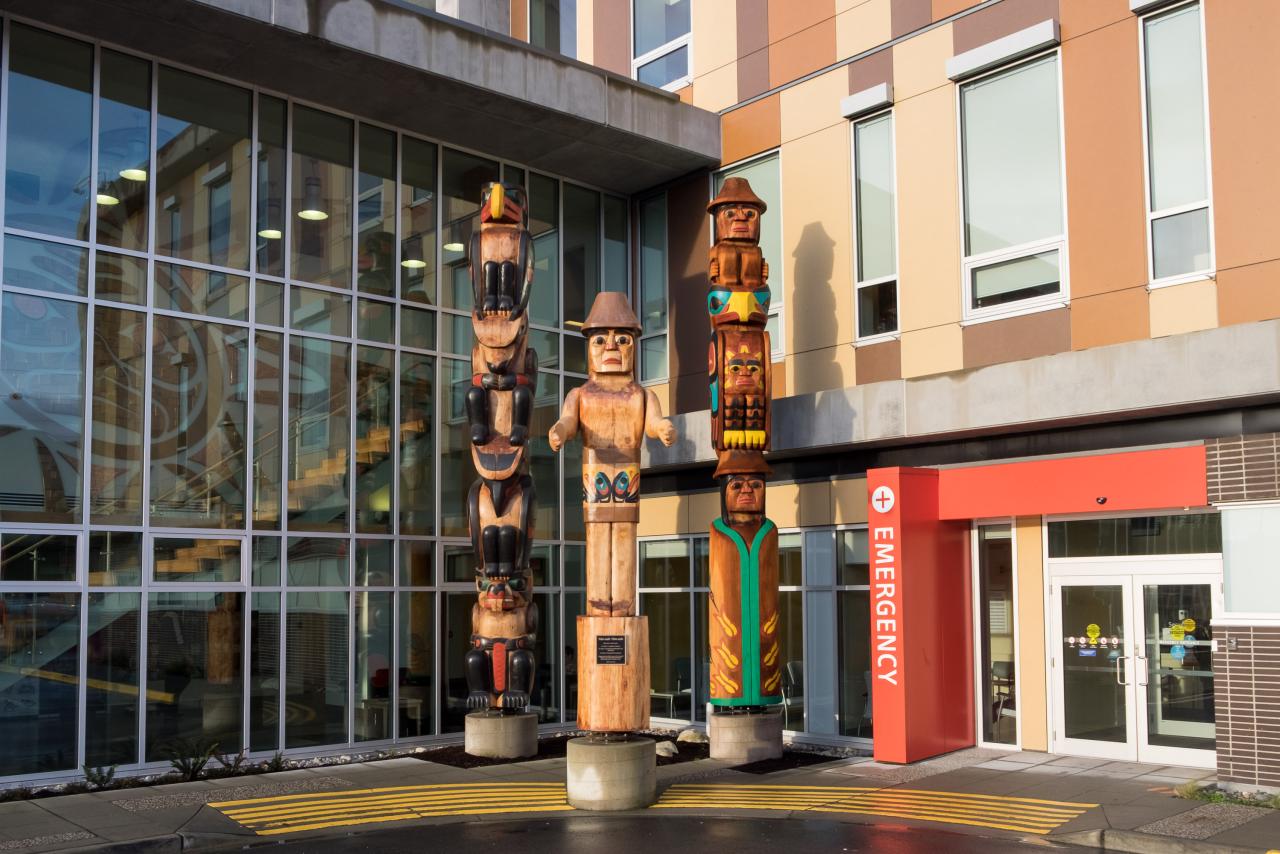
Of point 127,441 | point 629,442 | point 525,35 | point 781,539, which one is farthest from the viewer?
point 525,35

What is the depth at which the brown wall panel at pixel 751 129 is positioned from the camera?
62.3 ft

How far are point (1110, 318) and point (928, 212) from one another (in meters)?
3.15

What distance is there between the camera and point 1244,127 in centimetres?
1350

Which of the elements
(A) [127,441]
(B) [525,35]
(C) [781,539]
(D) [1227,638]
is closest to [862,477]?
(C) [781,539]

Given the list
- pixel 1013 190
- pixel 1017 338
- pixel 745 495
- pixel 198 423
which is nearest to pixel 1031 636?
pixel 1017 338

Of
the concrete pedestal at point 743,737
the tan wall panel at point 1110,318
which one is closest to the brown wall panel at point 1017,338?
the tan wall panel at point 1110,318

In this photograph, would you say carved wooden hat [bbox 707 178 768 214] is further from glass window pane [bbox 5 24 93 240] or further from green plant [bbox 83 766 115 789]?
green plant [bbox 83 766 115 789]

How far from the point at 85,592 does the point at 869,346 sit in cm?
1062

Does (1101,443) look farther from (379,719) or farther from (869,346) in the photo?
(379,719)

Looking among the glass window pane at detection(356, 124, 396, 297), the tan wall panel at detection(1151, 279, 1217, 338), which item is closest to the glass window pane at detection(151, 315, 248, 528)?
the glass window pane at detection(356, 124, 396, 297)

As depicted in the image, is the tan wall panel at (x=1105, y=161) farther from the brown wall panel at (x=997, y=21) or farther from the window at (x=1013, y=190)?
the brown wall panel at (x=997, y=21)

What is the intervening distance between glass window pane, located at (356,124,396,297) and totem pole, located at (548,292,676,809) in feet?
15.6

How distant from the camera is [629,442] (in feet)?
47.9

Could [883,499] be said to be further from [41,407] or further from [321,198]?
[41,407]
